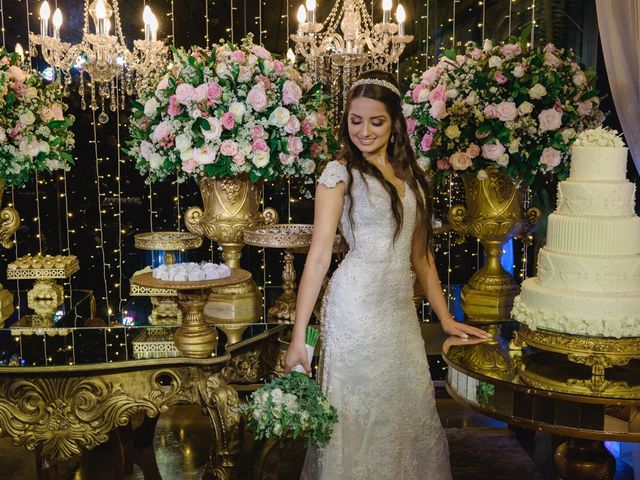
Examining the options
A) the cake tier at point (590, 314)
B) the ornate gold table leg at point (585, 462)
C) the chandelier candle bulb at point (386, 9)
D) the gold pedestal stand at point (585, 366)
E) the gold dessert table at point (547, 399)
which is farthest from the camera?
the chandelier candle bulb at point (386, 9)

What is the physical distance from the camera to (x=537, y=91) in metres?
4.28

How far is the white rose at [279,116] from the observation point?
4270 mm

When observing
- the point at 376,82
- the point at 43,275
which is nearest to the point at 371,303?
the point at 376,82

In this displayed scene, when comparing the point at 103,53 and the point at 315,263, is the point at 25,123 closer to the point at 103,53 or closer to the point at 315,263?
the point at 103,53

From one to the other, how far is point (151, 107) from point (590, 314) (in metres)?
2.62

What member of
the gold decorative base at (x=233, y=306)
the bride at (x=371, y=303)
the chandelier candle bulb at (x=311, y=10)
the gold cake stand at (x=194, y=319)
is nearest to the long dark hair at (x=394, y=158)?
the bride at (x=371, y=303)

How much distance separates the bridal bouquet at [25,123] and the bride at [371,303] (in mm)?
2130

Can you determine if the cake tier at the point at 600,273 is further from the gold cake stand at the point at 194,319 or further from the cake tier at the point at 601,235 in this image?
the gold cake stand at the point at 194,319

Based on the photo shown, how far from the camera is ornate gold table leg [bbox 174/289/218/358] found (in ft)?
11.8

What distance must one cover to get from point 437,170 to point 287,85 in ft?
3.45

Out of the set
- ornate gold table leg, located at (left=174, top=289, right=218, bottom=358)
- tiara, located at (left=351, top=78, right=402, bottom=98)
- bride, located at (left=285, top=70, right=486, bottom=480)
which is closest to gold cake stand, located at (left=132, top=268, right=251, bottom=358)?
ornate gold table leg, located at (left=174, top=289, right=218, bottom=358)

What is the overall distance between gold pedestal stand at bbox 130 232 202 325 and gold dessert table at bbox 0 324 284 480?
2.70 ft

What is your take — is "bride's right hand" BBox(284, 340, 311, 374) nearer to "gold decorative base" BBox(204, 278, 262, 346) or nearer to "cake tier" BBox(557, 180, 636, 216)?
"cake tier" BBox(557, 180, 636, 216)

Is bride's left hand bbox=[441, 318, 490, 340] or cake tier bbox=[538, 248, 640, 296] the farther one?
bride's left hand bbox=[441, 318, 490, 340]
